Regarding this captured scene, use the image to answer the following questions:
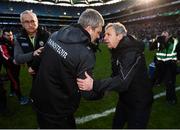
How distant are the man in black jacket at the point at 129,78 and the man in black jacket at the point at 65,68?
37 cm

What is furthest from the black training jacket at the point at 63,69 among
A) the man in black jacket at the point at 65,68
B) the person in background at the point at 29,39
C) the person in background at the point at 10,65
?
the person in background at the point at 10,65

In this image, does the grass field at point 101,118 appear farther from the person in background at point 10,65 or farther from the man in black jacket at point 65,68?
the man in black jacket at point 65,68

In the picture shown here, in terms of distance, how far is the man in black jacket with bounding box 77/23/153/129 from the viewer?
3.98 m

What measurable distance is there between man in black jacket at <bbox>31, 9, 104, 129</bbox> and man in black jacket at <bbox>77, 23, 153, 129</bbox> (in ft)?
1.22

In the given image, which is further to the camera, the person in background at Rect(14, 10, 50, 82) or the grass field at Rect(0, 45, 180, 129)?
the grass field at Rect(0, 45, 180, 129)

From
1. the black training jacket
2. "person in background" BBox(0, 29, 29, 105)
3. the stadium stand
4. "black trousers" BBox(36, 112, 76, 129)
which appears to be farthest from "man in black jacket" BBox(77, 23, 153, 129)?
the stadium stand

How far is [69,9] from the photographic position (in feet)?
361

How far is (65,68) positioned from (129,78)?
1010 mm

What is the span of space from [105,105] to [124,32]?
16.0 ft

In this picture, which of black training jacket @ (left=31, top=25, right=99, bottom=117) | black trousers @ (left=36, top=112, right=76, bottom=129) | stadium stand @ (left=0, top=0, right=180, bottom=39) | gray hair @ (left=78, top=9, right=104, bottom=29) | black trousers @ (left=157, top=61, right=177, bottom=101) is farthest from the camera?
stadium stand @ (left=0, top=0, right=180, bottom=39)

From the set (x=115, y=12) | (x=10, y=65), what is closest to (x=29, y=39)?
(x=10, y=65)

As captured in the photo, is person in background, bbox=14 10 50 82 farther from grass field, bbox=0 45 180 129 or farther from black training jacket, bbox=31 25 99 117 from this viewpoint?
black training jacket, bbox=31 25 99 117

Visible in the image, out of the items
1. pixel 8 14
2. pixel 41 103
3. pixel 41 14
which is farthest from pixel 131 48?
pixel 41 14

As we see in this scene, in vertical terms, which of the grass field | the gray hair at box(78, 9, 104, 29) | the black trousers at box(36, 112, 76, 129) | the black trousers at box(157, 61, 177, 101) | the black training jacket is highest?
the gray hair at box(78, 9, 104, 29)
